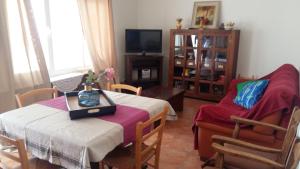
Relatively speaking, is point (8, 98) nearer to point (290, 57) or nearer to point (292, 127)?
point (292, 127)

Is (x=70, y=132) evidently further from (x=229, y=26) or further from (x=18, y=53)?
(x=229, y=26)

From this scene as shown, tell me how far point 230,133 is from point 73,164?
57.3 inches

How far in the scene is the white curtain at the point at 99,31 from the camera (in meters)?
3.84

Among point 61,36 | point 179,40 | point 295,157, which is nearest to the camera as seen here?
Result: point 295,157

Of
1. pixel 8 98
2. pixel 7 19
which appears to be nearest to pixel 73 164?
pixel 8 98

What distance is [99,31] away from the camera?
411 cm

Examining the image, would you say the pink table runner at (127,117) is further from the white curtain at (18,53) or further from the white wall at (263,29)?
the white wall at (263,29)

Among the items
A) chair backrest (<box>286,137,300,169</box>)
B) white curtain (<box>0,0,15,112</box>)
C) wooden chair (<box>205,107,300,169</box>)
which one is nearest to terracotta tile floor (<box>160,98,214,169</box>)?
wooden chair (<box>205,107,300,169</box>)

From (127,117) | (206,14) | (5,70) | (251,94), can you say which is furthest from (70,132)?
(206,14)

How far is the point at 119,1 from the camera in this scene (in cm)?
473

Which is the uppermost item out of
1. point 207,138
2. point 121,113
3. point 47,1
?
point 47,1

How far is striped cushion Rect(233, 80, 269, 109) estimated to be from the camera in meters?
2.79

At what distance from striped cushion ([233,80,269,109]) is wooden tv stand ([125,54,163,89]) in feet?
6.95

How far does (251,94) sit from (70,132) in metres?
2.17
